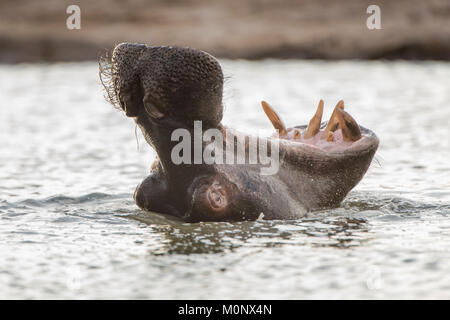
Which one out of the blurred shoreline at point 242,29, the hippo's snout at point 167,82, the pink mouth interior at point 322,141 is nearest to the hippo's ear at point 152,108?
the hippo's snout at point 167,82

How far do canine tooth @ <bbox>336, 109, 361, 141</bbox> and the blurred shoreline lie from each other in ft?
51.7

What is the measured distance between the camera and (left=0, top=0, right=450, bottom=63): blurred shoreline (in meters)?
22.2

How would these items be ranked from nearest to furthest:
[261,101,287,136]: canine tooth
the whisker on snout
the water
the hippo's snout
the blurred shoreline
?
the water < the hippo's snout < the whisker on snout < [261,101,287,136]: canine tooth < the blurred shoreline

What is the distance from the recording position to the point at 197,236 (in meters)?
5.57

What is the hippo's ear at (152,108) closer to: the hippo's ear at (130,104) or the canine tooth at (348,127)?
the hippo's ear at (130,104)

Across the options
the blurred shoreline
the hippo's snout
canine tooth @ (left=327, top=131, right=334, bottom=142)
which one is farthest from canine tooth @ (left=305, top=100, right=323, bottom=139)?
the blurred shoreline

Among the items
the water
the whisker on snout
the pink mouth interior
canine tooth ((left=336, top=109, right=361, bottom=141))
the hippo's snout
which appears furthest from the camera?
the pink mouth interior

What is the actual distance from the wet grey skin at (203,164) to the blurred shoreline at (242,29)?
627 inches

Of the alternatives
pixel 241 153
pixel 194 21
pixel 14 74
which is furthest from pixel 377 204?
pixel 194 21

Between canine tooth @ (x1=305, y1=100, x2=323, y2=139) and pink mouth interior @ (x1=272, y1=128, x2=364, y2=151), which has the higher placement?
canine tooth @ (x1=305, y1=100, x2=323, y2=139)

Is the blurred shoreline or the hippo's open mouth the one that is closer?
the hippo's open mouth

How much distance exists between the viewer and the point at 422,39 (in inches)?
851

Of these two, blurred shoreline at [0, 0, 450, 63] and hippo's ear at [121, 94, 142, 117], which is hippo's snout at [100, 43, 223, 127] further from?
blurred shoreline at [0, 0, 450, 63]

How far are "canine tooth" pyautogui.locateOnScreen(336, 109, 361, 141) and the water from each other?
1.35 feet
